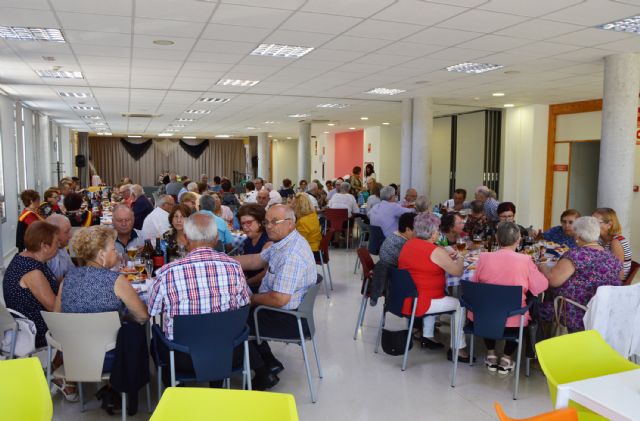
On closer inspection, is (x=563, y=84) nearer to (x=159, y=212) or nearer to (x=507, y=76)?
(x=507, y=76)

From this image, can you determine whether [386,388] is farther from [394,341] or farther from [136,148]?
[136,148]

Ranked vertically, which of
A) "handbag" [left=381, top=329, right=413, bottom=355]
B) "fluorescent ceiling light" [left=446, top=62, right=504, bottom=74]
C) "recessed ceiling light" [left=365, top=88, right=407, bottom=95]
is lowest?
"handbag" [left=381, top=329, right=413, bottom=355]

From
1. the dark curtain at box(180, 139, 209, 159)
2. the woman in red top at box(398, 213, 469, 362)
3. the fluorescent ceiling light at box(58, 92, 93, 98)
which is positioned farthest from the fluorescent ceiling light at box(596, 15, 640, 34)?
the dark curtain at box(180, 139, 209, 159)

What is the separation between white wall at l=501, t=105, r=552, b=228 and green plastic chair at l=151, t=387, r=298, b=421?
11769 millimetres

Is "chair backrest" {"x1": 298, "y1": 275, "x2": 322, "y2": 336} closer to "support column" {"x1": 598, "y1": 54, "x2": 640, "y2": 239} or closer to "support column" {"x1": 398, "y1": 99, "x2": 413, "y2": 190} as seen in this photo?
"support column" {"x1": 598, "y1": 54, "x2": 640, "y2": 239}

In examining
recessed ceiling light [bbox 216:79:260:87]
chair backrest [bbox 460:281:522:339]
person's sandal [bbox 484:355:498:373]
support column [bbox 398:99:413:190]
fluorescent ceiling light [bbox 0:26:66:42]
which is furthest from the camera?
support column [bbox 398:99:413:190]

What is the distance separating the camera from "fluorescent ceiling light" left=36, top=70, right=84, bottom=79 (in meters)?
7.91

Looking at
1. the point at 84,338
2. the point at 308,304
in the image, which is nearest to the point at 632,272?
the point at 308,304

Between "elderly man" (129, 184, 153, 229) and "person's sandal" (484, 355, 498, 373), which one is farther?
"elderly man" (129, 184, 153, 229)

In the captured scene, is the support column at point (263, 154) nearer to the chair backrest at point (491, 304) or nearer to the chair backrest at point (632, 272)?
the chair backrest at point (632, 272)

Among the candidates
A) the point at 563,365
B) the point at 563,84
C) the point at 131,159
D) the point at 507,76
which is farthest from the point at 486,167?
the point at 131,159

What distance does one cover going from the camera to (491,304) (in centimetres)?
382

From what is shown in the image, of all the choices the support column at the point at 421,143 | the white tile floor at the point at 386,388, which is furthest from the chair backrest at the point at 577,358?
the support column at the point at 421,143

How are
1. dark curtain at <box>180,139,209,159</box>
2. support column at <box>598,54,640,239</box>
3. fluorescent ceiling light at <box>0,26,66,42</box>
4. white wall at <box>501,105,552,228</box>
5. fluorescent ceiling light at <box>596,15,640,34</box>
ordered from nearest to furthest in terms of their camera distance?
1. fluorescent ceiling light at <box>596,15,640,34</box>
2. fluorescent ceiling light at <box>0,26,66,42</box>
3. support column at <box>598,54,640,239</box>
4. white wall at <box>501,105,552,228</box>
5. dark curtain at <box>180,139,209,159</box>
